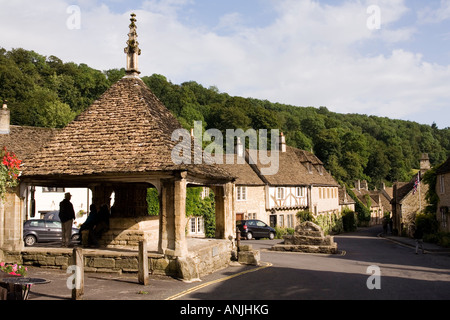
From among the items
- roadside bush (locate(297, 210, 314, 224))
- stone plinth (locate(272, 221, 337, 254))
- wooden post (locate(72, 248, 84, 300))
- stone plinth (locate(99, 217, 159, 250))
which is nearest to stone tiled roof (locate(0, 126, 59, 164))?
stone plinth (locate(99, 217, 159, 250))

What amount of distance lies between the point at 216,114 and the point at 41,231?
5220 cm

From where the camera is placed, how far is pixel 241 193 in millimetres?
36688

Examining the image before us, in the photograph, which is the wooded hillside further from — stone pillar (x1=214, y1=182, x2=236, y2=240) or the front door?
stone pillar (x1=214, y1=182, x2=236, y2=240)

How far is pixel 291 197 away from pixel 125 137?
1211 inches

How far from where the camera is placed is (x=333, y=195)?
172ft

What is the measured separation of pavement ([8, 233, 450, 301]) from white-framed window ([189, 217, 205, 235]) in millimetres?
19880

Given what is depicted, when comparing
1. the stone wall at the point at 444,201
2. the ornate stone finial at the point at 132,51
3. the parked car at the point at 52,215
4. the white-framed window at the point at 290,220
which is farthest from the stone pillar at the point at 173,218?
the white-framed window at the point at 290,220

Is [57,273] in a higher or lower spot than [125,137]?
lower

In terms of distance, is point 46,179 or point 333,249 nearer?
point 46,179

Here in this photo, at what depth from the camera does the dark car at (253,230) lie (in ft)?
108

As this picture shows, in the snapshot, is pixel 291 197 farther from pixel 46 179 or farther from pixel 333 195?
pixel 46 179

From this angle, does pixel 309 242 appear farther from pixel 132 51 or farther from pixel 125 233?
pixel 132 51

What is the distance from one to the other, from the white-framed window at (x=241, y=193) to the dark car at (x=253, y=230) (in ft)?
9.97
